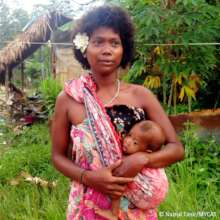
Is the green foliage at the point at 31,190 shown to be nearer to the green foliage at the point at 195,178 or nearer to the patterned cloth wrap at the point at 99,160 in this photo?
the green foliage at the point at 195,178

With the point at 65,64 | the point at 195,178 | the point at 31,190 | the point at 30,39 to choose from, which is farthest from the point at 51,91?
the point at 195,178

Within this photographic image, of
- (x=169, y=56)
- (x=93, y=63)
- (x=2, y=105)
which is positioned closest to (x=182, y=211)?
(x=93, y=63)

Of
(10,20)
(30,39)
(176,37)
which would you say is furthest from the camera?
(10,20)

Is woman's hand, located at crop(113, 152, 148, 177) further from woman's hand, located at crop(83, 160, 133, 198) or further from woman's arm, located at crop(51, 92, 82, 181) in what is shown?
woman's arm, located at crop(51, 92, 82, 181)

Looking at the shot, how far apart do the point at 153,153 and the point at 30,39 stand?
7443mm

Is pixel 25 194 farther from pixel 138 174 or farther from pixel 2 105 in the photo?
pixel 2 105

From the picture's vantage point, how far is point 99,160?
60.4 inches

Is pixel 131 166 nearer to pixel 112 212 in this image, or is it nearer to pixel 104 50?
pixel 112 212

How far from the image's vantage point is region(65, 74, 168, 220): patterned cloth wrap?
153 cm

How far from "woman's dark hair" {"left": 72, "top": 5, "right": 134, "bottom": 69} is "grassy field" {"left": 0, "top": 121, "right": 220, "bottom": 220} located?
154cm

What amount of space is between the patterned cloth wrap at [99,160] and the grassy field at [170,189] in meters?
1.34

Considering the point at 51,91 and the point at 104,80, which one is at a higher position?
the point at 104,80

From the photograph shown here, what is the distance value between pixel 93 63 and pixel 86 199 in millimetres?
516

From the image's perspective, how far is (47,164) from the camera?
177 inches
